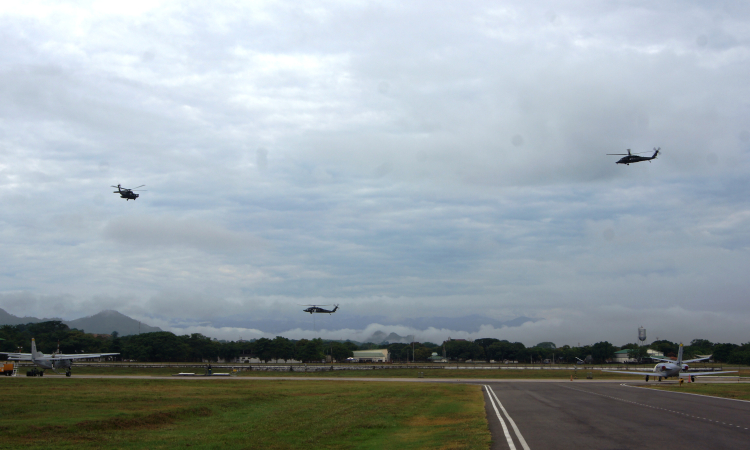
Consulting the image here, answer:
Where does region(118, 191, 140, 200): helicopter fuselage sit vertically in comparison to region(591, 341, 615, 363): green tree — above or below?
above

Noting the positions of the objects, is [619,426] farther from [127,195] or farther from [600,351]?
[600,351]

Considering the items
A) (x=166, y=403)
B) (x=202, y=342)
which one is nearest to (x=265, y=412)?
(x=166, y=403)

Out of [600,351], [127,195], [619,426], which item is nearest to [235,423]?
[619,426]

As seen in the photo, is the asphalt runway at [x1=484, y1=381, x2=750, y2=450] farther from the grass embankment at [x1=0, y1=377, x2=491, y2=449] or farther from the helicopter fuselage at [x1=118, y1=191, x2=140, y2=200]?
the helicopter fuselage at [x1=118, y1=191, x2=140, y2=200]

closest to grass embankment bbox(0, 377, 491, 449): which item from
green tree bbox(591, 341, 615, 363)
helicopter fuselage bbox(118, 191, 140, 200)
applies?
helicopter fuselage bbox(118, 191, 140, 200)

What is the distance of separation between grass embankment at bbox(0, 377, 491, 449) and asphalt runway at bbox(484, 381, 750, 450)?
1.47m

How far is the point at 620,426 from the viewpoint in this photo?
22.5 m

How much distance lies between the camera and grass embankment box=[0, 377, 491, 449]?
19766 millimetres

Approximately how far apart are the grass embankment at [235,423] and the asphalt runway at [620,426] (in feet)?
4.82

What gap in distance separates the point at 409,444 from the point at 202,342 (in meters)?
160

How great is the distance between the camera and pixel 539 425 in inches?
909

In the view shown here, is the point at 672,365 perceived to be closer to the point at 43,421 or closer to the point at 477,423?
the point at 477,423

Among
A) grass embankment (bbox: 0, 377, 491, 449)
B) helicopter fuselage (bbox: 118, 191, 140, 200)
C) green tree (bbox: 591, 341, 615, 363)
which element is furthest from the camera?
green tree (bbox: 591, 341, 615, 363)

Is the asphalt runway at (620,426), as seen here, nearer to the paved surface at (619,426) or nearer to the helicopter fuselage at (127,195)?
the paved surface at (619,426)
